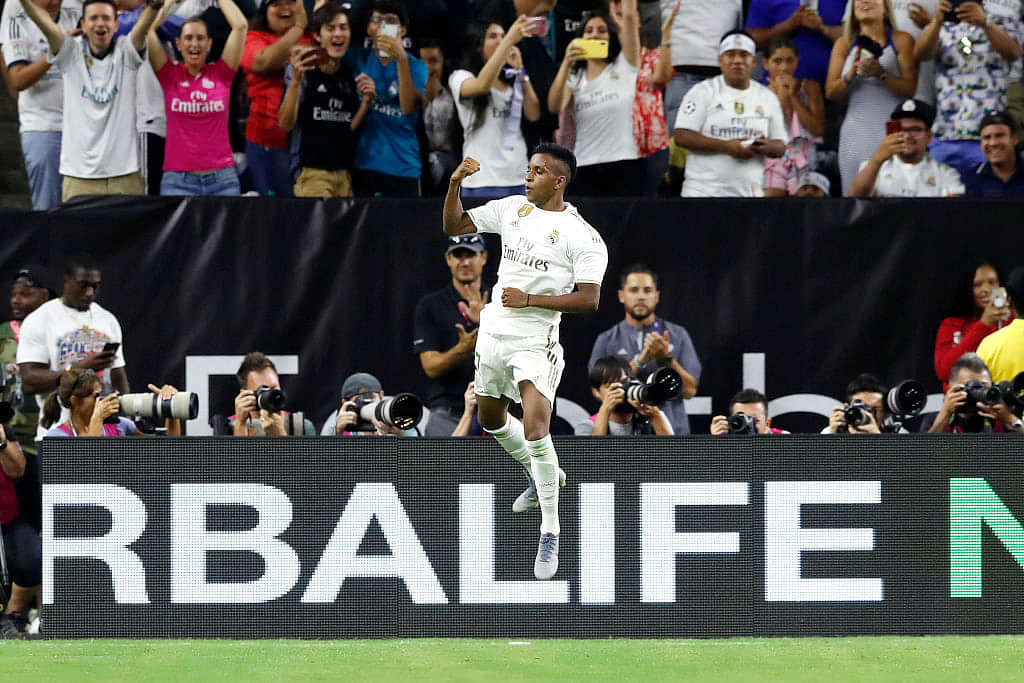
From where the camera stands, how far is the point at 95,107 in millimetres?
11703

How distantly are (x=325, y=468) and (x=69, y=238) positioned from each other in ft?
11.0

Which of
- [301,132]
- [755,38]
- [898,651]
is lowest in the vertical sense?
[898,651]

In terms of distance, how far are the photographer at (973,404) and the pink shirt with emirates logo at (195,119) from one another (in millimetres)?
5590

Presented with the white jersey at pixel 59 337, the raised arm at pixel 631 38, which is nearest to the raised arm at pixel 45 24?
the white jersey at pixel 59 337

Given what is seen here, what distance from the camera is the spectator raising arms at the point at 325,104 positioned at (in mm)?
11836

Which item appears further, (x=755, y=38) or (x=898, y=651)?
(x=755, y=38)

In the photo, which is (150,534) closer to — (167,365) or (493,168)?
(167,365)

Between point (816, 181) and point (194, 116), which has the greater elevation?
point (194, 116)

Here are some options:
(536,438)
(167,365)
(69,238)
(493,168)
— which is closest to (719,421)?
(536,438)

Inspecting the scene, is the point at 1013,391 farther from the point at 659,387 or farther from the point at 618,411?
the point at 618,411

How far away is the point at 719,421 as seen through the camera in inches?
386

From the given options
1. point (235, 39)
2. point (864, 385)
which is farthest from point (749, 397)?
point (235, 39)

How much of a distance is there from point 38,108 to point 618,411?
17.0ft

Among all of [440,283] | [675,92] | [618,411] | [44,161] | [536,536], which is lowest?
[536,536]
